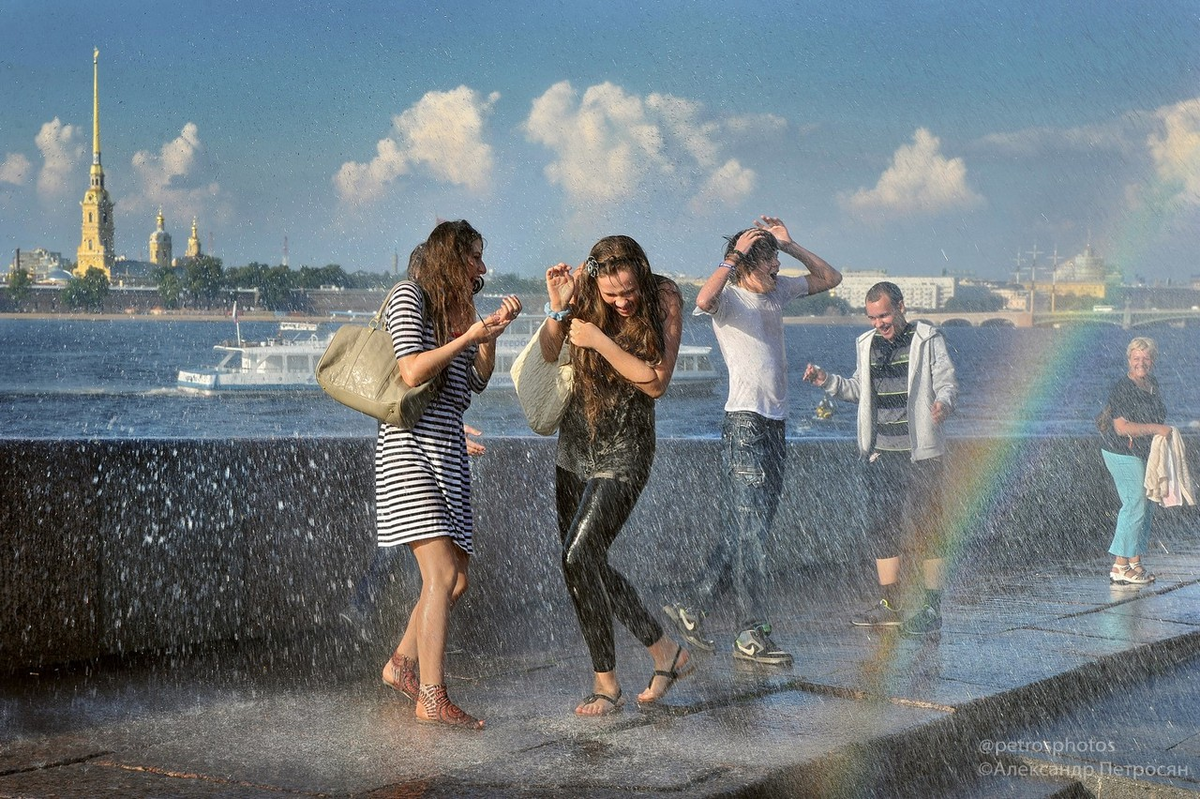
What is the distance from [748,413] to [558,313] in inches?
51.9

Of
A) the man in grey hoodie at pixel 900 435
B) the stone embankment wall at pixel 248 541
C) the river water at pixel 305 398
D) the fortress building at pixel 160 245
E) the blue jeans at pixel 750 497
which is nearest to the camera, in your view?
the stone embankment wall at pixel 248 541

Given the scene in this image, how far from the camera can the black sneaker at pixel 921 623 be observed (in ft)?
20.4

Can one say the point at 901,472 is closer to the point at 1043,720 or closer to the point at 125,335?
the point at 1043,720

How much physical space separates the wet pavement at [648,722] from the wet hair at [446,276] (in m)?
1.34

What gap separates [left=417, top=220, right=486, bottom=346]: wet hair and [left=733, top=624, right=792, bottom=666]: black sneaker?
186 cm

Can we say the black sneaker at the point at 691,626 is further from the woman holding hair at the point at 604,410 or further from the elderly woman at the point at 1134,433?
the elderly woman at the point at 1134,433

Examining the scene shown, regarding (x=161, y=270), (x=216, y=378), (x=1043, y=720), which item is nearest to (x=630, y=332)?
(x=1043, y=720)

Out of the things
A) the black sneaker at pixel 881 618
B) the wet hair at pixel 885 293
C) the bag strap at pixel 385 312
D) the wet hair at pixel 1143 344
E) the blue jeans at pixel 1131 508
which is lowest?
the black sneaker at pixel 881 618

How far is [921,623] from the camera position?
625cm

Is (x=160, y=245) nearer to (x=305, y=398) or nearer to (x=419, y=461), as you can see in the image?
(x=305, y=398)

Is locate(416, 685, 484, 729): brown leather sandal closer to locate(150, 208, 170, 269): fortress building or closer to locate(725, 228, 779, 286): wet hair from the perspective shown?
locate(725, 228, 779, 286): wet hair

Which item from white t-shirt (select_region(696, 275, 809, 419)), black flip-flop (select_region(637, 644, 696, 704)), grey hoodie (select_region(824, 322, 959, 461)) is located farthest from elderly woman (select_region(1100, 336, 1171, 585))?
black flip-flop (select_region(637, 644, 696, 704))

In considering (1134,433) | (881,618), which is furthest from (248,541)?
(1134,433)

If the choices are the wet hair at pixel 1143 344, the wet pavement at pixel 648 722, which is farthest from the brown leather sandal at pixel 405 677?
the wet hair at pixel 1143 344
